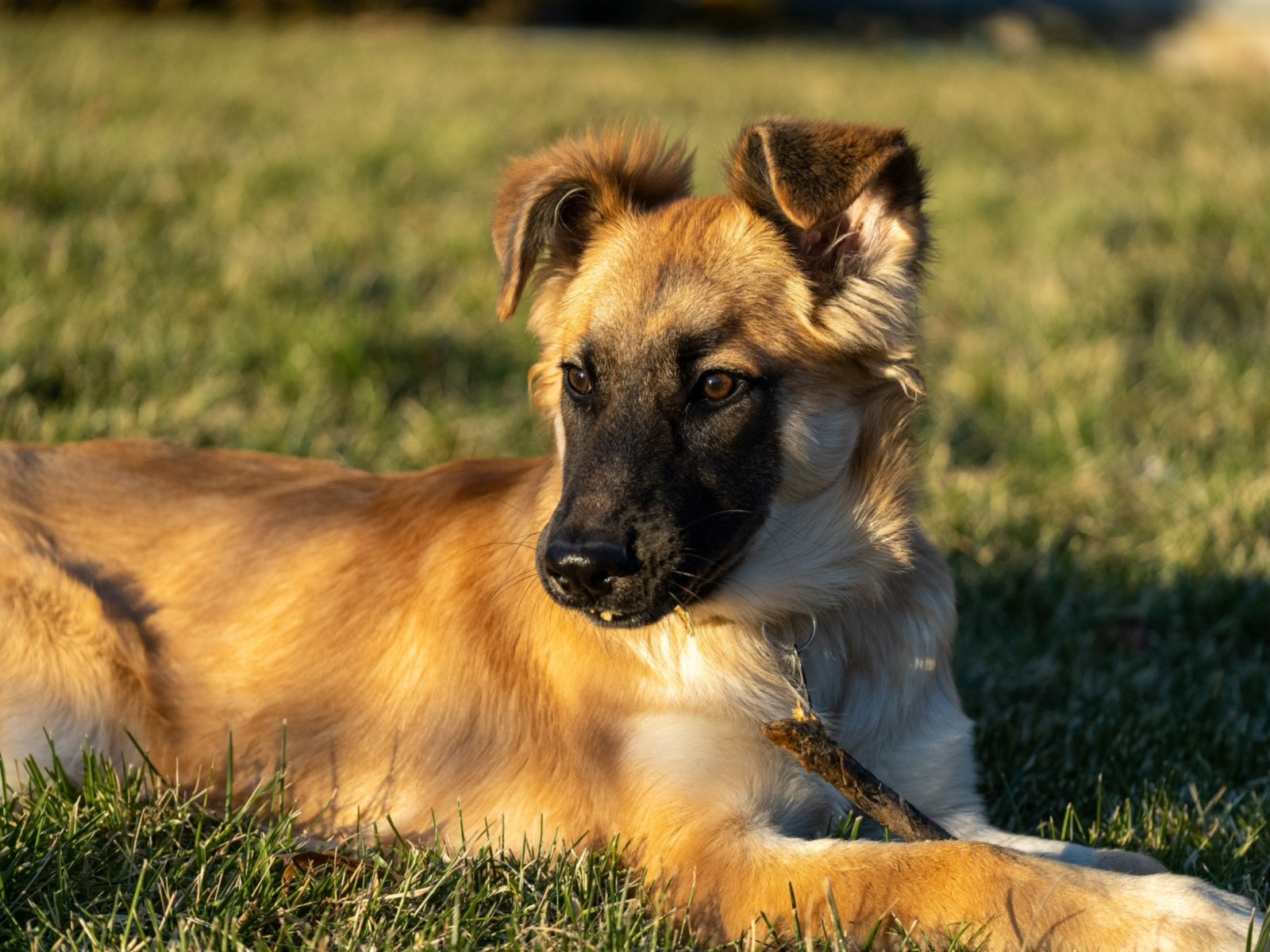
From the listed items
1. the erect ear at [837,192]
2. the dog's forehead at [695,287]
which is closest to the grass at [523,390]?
the dog's forehead at [695,287]

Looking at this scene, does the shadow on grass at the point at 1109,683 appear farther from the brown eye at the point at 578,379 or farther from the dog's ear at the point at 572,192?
the dog's ear at the point at 572,192

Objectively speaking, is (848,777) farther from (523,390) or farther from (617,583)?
(523,390)

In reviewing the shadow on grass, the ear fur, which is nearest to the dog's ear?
the ear fur

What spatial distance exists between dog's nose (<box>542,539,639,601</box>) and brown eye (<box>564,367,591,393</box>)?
1.60 ft

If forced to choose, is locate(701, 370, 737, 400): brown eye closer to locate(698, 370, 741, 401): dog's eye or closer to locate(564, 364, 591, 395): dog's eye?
locate(698, 370, 741, 401): dog's eye

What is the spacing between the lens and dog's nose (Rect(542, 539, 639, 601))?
255cm

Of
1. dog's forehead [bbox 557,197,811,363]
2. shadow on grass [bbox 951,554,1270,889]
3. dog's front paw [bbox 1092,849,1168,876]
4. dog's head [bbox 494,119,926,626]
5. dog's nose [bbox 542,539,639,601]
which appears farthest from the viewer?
shadow on grass [bbox 951,554,1270,889]

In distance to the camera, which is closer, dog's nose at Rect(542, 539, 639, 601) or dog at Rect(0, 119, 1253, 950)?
dog's nose at Rect(542, 539, 639, 601)

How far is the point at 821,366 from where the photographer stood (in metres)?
2.90

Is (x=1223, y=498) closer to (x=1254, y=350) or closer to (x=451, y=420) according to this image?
(x=1254, y=350)

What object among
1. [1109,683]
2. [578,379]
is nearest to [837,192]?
[578,379]

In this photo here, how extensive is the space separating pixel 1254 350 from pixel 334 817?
4859mm

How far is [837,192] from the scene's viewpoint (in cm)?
269

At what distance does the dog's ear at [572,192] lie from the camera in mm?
3115
